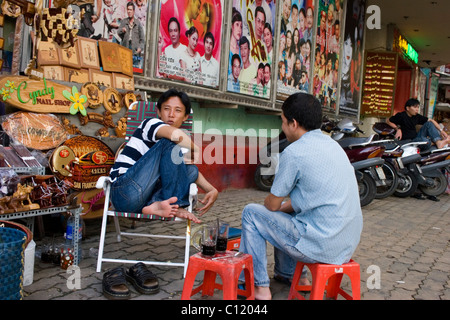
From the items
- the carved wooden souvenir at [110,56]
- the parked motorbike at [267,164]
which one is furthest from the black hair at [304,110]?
the parked motorbike at [267,164]

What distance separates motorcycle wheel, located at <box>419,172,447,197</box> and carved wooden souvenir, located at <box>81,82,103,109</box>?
6416 mm

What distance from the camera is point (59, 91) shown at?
3656 millimetres

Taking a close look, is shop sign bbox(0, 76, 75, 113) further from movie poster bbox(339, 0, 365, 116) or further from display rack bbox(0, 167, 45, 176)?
movie poster bbox(339, 0, 365, 116)

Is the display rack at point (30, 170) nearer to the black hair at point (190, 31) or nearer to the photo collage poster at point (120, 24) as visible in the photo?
the photo collage poster at point (120, 24)

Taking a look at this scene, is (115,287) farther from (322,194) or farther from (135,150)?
(322,194)

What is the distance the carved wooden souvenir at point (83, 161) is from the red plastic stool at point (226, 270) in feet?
4.81

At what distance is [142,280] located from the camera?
2496 millimetres

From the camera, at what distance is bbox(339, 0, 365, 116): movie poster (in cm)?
1052

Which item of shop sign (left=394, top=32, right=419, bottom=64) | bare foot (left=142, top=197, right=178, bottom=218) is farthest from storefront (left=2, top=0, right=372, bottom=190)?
shop sign (left=394, top=32, right=419, bottom=64)

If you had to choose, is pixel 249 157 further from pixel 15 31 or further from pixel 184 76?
pixel 15 31

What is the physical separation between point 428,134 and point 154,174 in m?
6.91

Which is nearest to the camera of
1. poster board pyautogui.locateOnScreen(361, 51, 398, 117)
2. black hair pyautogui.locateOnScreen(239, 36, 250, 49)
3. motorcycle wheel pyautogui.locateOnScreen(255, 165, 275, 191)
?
black hair pyautogui.locateOnScreen(239, 36, 250, 49)

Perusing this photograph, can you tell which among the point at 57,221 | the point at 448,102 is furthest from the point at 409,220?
the point at 448,102

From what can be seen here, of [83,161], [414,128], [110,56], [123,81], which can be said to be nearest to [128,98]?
[123,81]
